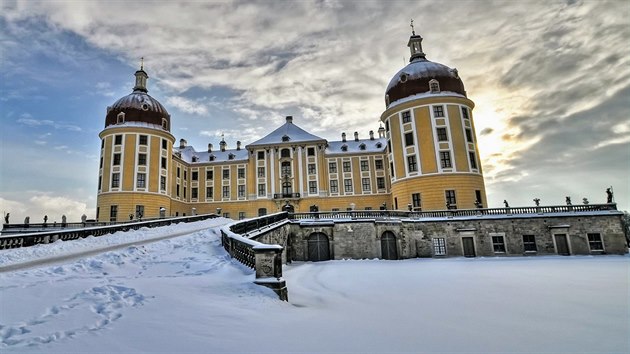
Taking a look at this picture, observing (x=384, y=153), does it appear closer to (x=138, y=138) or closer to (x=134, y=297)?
(x=138, y=138)

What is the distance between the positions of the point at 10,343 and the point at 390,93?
119 feet

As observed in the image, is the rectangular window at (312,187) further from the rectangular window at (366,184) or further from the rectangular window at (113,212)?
the rectangular window at (113,212)

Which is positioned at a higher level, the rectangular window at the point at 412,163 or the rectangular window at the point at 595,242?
the rectangular window at the point at 412,163

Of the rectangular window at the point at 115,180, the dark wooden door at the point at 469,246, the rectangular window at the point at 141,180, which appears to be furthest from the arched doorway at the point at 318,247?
the rectangular window at the point at 115,180

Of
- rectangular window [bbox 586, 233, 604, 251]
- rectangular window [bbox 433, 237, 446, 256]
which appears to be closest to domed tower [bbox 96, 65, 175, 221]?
rectangular window [bbox 433, 237, 446, 256]

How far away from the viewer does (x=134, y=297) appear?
6.20 m

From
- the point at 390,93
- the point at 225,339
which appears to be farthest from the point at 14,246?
the point at 390,93

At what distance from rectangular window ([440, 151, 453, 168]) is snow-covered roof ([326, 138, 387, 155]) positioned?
595 inches

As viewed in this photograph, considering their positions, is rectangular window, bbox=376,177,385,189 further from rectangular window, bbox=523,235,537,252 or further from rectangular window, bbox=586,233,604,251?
rectangular window, bbox=586,233,604,251

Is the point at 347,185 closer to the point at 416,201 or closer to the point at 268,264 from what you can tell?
the point at 416,201

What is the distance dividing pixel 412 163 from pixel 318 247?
547 inches

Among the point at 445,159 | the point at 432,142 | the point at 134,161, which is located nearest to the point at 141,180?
the point at 134,161

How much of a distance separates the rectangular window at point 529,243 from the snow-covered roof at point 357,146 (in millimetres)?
23217

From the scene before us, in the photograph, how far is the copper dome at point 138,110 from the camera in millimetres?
38219
